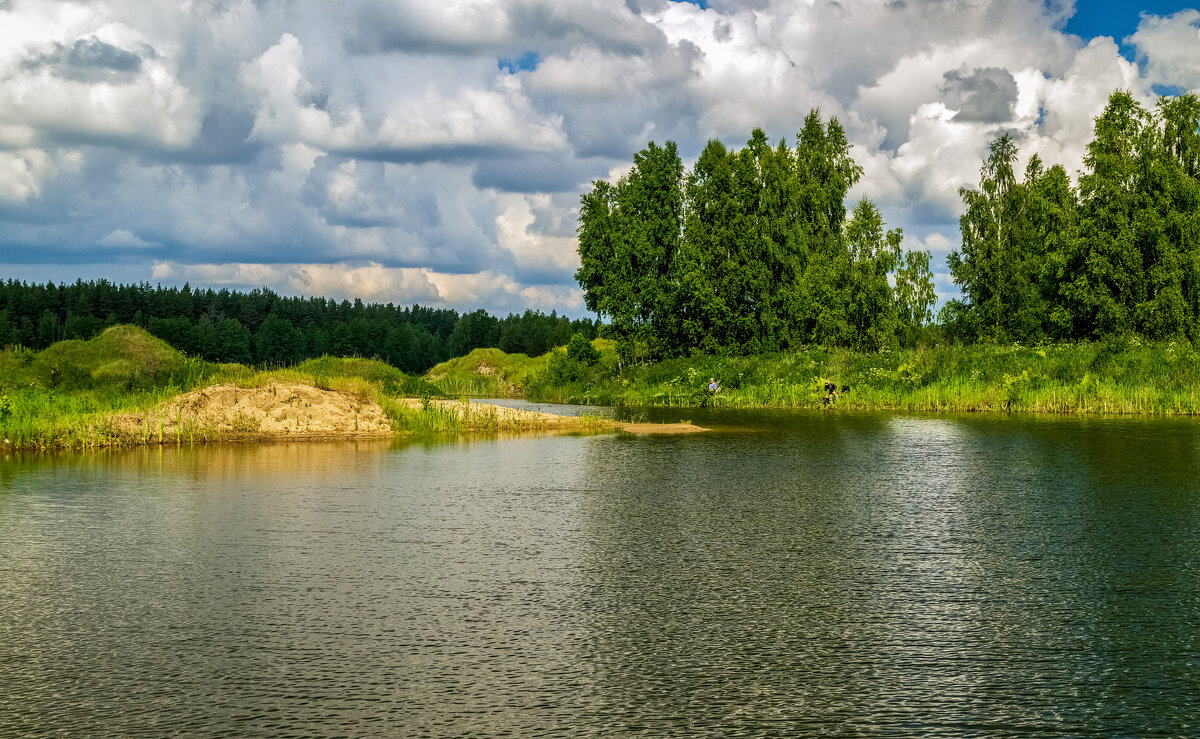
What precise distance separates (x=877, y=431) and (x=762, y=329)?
124 feet

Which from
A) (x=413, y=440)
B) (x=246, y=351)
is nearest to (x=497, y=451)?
(x=413, y=440)

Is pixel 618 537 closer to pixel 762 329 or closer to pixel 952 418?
pixel 952 418

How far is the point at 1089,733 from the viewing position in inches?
279

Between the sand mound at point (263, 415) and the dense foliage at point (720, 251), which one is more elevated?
the dense foliage at point (720, 251)

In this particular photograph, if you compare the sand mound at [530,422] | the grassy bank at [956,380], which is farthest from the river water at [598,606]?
the grassy bank at [956,380]

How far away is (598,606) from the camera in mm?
10688

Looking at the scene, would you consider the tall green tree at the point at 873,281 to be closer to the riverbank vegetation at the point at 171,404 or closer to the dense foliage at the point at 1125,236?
the dense foliage at the point at 1125,236

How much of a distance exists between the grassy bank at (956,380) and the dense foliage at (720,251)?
16.5 feet

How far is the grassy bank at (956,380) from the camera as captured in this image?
157 ft

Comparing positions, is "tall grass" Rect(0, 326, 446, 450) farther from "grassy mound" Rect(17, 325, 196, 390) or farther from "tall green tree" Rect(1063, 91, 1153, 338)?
"tall green tree" Rect(1063, 91, 1153, 338)

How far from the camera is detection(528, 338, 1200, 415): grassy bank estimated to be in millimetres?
47875

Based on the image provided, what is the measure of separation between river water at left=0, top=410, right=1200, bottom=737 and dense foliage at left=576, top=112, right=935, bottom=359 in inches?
2028

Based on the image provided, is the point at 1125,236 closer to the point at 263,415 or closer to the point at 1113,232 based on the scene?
the point at 1113,232

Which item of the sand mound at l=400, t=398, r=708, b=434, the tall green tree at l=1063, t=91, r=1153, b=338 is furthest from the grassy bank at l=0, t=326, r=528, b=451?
the tall green tree at l=1063, t=91, r=1153, b=338
